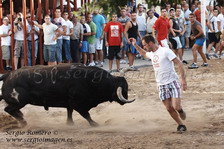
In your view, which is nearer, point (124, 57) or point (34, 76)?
point (34, 76)

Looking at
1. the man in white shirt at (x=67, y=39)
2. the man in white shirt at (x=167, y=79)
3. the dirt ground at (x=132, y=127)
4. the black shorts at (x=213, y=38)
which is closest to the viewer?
the dirt ground at (x=132, y=127)

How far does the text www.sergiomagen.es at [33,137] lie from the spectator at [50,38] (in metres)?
A: 8.14

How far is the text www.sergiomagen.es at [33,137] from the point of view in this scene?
990 cm

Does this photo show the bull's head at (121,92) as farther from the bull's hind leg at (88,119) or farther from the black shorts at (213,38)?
the black shorts at (213,38)

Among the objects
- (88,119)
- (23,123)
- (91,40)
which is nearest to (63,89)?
(88,119)

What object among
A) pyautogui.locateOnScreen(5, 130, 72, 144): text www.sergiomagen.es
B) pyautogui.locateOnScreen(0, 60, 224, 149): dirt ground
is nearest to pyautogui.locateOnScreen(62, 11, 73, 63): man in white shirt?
pyautogui.locateOnScreen(0, 60, 224, 149): dirt ground

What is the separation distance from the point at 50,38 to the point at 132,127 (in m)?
8.13

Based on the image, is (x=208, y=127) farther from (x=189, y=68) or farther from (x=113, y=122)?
(x=189, y=68)

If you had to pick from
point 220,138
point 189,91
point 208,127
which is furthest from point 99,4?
point 189,91

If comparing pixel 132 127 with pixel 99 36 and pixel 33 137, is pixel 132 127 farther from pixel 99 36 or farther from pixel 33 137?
pixel 99 36

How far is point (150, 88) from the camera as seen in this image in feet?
53.9

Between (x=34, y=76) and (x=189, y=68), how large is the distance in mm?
10046

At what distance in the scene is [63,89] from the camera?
11.4m

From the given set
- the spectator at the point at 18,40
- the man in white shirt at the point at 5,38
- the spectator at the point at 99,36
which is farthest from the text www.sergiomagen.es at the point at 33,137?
the spectator at the point at 99,36
